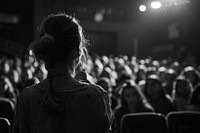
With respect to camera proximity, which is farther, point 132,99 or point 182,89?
point 182,89

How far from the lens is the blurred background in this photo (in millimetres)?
22062

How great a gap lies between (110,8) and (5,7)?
21.4 feet

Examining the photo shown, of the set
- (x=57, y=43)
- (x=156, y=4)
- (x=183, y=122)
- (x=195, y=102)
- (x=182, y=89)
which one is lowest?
(x=183, y=122)

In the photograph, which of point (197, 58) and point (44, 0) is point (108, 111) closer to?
point (197, 58)

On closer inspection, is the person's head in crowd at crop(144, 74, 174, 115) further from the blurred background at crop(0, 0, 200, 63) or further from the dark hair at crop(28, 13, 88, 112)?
the blurred background at crop(0, 0, 200, 63)

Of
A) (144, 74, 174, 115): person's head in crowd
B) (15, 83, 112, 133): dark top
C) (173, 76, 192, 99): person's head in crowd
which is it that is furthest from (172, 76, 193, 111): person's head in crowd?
(15, 83, 112, 133): dark top

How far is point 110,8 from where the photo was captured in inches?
1024

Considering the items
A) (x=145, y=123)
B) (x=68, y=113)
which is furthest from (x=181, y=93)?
(x=68, y=113)

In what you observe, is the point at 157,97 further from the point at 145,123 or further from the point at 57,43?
the point at 57,43

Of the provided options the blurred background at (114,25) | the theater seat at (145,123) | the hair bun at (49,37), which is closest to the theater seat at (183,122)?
the theater seat at (145,123)

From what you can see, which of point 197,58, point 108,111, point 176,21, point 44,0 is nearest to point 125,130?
point 108,111

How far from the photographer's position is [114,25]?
26.2 m

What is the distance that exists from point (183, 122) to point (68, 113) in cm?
325

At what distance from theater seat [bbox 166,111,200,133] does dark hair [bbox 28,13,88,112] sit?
10.3 feet
